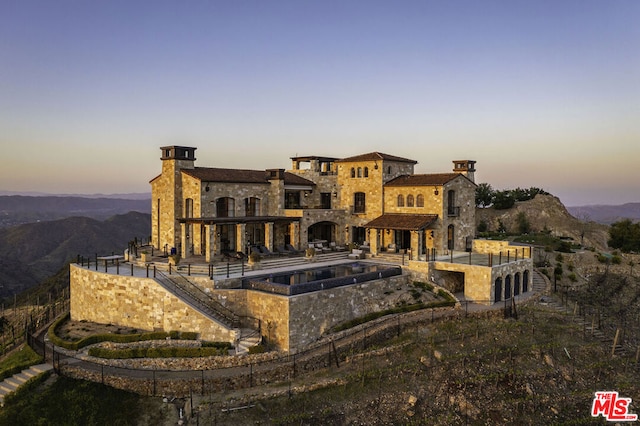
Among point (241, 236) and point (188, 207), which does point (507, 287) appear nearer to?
point (241, 236)

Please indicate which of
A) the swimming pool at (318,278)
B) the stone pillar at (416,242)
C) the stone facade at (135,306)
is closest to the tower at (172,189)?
the stone facade at (135,306)

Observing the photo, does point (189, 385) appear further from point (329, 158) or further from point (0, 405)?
point (329, 158)

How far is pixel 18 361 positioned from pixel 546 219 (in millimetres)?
67052

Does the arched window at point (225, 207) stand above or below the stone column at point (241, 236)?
above

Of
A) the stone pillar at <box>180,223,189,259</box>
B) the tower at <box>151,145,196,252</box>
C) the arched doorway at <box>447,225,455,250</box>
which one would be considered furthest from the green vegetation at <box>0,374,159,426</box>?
the arched doorway at <box>447,225,455,250</box>

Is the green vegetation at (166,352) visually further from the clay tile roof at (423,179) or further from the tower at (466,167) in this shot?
the tower at (466,167)

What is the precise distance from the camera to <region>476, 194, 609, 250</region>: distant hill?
6631 cm

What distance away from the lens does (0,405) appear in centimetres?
2031

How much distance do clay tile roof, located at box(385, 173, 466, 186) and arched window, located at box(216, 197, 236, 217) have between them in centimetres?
1299

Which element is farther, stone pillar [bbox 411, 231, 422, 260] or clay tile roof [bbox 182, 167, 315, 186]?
clay tile roof [bbox 182, 167, 315, 186]

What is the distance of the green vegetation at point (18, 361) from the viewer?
22275 mm

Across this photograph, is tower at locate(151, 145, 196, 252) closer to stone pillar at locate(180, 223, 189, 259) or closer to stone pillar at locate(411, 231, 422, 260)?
stone pillar at locate(180, 223, 189, 259)

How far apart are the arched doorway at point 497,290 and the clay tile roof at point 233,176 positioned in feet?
62.8

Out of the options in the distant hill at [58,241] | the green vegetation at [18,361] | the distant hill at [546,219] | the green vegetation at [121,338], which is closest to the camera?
the green vegetation at [18,361]
